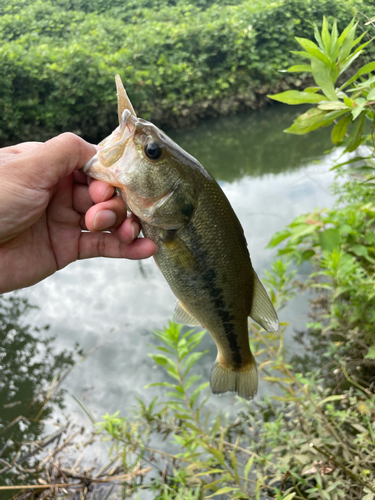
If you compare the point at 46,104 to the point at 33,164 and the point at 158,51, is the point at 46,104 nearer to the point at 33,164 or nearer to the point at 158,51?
the point at 158,51

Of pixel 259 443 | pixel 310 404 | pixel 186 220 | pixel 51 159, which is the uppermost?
pixel 51 159

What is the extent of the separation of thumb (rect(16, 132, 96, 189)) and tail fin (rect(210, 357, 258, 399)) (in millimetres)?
1069

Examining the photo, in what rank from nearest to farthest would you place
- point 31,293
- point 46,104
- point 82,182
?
point 82,182 → point 31,293 → point 46,104

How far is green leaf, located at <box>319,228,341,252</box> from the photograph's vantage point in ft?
8.81

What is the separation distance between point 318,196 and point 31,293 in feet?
15.0

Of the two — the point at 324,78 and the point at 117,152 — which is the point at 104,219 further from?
the point at 324,78

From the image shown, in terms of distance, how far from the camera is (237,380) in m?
1.48

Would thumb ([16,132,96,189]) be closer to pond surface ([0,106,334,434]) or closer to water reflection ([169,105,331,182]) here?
pond surface ([0,106,334,434])

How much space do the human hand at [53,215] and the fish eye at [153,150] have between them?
10.4 inches

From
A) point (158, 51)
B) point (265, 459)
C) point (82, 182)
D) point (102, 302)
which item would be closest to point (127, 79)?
point (158, 51)

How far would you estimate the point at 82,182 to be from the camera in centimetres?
165

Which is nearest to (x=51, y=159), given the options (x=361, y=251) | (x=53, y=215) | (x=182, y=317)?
(x=53, y=215)

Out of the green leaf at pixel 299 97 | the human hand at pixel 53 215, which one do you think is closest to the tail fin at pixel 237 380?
the human hand at pixel 53 215

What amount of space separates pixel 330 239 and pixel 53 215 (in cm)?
207
